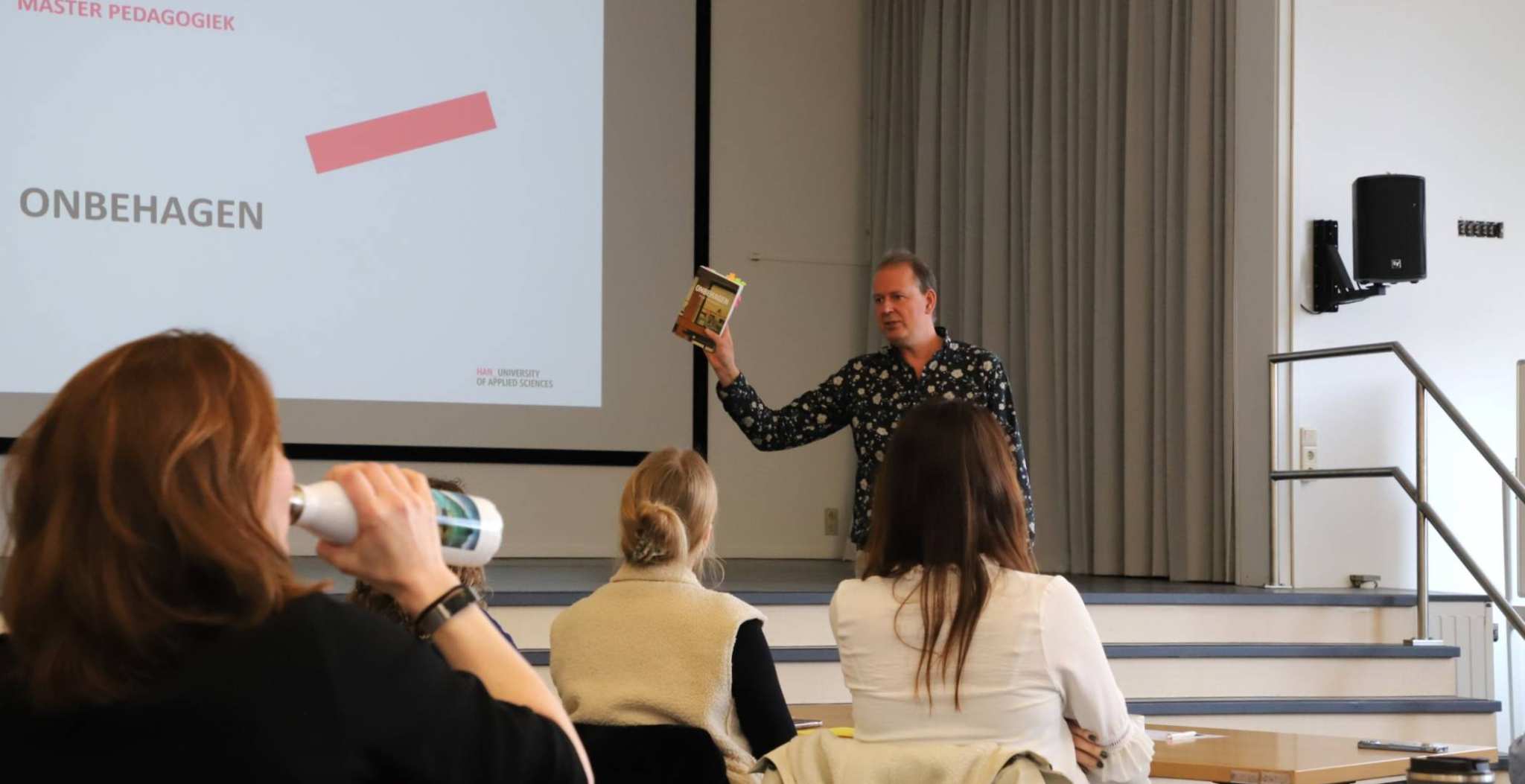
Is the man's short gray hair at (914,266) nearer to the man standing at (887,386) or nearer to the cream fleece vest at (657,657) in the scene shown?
the man standing at (887,386)

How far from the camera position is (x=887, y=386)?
4352 mm

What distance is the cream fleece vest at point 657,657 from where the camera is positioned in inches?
96.1

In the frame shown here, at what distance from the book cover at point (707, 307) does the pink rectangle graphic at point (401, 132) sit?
2.51 metres

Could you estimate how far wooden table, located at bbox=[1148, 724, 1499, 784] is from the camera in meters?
2.34

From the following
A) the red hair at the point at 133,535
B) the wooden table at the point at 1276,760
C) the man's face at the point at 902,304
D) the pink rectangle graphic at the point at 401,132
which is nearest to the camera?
the red hair at the point at 133,535

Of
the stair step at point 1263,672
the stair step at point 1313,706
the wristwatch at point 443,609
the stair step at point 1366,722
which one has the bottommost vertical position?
the stair step at point 1366,722

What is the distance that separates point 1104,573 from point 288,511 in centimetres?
572

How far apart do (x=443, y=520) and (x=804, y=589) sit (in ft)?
12.5

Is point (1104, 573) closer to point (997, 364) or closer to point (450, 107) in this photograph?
point (997, 364)

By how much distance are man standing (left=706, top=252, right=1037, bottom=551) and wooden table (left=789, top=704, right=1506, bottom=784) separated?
139cm

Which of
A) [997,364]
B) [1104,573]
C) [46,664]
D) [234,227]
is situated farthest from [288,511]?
[1104,573]

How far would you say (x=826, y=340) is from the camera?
791 cm

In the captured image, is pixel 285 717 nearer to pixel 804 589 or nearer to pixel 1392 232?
pixel 804 589

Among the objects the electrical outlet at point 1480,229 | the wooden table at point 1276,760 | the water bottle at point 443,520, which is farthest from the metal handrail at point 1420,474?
the water bottle at point 443,520
